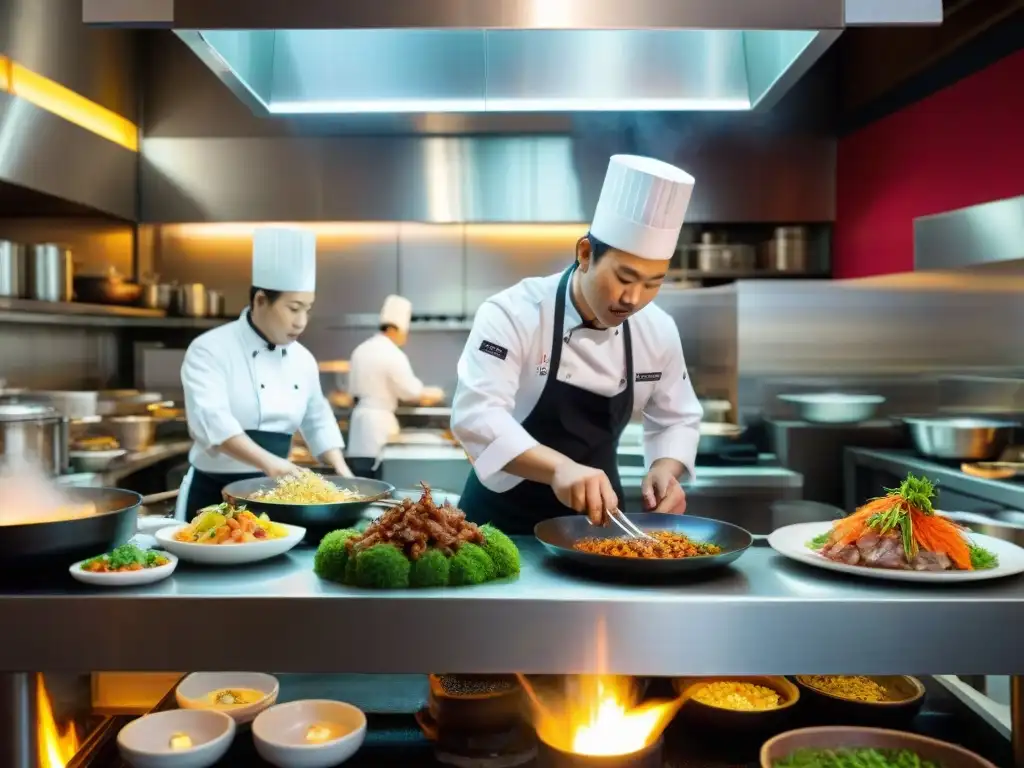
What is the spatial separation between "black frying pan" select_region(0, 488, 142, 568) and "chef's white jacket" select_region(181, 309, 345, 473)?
184cm

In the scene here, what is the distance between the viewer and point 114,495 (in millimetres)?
1708

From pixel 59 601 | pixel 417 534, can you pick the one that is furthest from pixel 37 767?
pixel 417 534

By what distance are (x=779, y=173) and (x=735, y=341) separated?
7.02 feet

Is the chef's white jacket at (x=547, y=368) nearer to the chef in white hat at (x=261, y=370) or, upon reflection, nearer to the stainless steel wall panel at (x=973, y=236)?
the stainless steel wall panel at (x=973, y=236)

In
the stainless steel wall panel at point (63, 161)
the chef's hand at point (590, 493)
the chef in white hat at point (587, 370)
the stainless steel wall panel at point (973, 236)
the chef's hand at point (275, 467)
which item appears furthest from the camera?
the stainless steel wall panel at point (63, 161)

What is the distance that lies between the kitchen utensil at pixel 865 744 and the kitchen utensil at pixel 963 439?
2.32m

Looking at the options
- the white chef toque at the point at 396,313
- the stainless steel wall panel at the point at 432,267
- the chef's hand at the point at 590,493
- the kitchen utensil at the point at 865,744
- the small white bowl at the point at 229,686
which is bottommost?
the kitchen utensil at the point at 865,744

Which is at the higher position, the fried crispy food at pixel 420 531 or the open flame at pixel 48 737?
the fried crispy food at pixel 420 531

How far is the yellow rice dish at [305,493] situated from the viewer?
6.28ft

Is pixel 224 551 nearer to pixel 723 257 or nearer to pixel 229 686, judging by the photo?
pixel 229 686

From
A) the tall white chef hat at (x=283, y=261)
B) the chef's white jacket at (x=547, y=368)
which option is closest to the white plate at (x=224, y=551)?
the chef's white jacket at (x=547, y=368)

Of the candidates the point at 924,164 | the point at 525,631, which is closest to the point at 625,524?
the point at 525,631

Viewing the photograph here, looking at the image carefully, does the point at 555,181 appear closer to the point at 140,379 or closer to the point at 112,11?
the point at 140,379

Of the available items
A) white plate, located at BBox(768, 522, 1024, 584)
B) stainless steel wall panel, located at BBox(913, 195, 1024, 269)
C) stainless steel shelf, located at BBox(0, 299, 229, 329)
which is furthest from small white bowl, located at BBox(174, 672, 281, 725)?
stainless steel shelf, located at BBox(0, 299, 229, 329)
